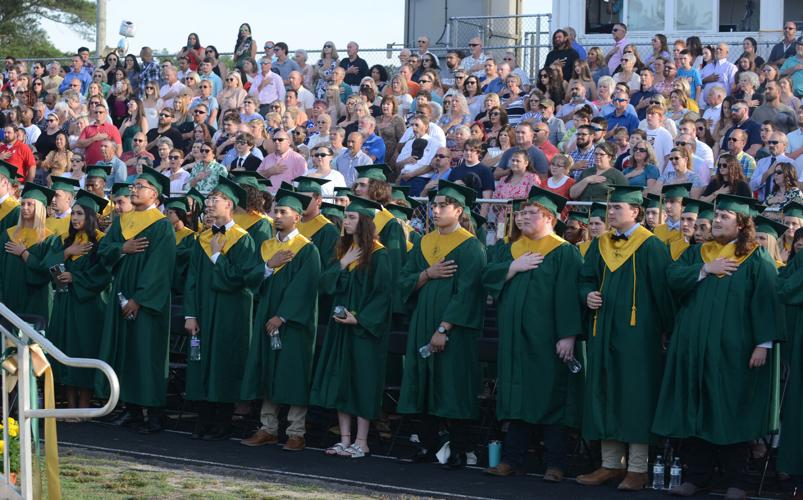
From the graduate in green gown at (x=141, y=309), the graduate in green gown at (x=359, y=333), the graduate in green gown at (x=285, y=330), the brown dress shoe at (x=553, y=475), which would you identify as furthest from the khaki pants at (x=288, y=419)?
the brown dress shoe at (x=553, y=475)

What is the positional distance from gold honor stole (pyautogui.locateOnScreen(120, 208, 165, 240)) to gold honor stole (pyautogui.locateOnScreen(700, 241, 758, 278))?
504 cm

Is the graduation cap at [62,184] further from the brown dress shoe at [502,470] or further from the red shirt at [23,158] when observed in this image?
the brown dress shoe at [502,470]

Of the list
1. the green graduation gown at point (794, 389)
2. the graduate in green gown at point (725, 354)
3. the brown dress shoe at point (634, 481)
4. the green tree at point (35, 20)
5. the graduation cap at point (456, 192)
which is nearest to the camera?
the green graduation gown at point (794, 389)

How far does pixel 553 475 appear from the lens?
10.2 m

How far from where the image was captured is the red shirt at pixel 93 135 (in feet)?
59.0

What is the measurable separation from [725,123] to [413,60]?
238 inches

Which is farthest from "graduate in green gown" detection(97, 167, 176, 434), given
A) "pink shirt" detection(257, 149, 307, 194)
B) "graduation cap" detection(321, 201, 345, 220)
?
"pink shirt" detection(257, 149, 307, 194)

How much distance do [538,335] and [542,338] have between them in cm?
4

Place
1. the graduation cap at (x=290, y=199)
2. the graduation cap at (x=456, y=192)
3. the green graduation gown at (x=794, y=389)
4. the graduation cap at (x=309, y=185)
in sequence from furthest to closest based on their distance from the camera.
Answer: the graduation cap at (x=309, y=185), the graduation cap at (x=290, y=199), the graduation cap at (x=456, y=192), the green graduation gown at (x=794, y=389)

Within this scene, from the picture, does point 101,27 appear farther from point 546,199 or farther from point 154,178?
point 546,199

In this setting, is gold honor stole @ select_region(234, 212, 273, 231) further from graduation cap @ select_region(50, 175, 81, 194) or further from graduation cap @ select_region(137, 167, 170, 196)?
graduation cap @ select_region(50, 175, 81, 194)

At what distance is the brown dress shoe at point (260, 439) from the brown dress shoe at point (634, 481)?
322 cm

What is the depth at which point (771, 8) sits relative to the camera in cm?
2116

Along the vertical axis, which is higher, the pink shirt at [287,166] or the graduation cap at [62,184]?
the pink shirt at [287,166]
